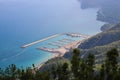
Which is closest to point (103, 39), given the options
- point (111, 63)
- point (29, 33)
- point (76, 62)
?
point (29, 33)

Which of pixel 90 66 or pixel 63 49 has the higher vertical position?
pixel 63 49

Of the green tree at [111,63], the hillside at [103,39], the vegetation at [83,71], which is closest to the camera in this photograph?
the green tree at [111,63]

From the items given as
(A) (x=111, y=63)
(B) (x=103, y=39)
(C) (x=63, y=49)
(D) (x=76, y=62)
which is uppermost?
(B) (x=103, y=39)

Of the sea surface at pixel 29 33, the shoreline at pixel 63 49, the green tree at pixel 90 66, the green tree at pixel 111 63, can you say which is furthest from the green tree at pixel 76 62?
the shoreline at pixel 63 49

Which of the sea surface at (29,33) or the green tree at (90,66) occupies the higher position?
the sea surface at (29,33)

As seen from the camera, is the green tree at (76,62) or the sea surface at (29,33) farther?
the sea surface at (29,33)

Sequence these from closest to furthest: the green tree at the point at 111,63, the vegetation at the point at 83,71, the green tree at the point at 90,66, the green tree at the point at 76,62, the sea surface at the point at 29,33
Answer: the green tree at the point at 111,63
the vegetation at the point at 83,71
the green tree at the point at 90,66
the green tree at the point at 76,62
the sea surface at the point at 29,33

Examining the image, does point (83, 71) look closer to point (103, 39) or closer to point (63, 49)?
point (103, 39)

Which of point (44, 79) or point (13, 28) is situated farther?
point (13, 28)

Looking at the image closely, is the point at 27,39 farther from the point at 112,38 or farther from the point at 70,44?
the point at 112,38

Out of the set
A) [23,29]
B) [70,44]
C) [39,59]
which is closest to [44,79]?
[39,59]

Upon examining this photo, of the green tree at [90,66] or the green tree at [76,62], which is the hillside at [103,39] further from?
the green tree at [90,66]
